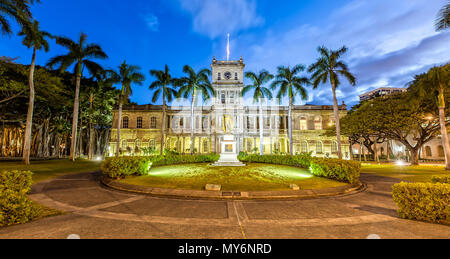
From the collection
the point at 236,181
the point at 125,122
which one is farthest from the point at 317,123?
the point at 125,122

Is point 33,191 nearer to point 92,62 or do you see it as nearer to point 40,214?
point 40,214

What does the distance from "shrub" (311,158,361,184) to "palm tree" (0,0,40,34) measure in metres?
20.0

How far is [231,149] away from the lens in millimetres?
16000

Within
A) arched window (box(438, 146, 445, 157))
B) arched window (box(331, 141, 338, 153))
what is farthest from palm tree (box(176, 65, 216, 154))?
arched window (box(438, 146, 445, 157))

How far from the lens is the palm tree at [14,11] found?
10.4 metres

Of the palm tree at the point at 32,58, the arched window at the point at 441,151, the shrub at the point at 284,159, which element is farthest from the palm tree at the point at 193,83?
the arched window at the point at 441,151

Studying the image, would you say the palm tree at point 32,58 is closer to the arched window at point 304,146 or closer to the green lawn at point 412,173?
the green lawn at point 412,173

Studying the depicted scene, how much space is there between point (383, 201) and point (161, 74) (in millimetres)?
23196

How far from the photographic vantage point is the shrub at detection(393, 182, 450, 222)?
3.98m

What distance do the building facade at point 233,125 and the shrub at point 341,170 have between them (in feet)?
70.7

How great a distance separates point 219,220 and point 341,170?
7432mm

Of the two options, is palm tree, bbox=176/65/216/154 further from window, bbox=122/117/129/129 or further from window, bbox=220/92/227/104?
window, bbox=122/117/129/129

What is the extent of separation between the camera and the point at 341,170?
8734 mm

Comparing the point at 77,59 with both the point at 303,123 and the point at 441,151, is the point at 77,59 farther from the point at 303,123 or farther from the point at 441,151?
the point at 441,151
